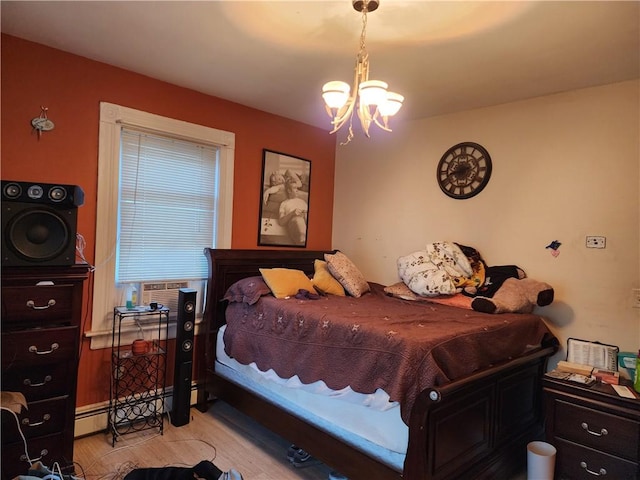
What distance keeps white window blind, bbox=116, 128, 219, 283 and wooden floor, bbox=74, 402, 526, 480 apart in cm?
109

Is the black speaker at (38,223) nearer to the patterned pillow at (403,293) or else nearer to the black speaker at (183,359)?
the black speaker at (183,359)

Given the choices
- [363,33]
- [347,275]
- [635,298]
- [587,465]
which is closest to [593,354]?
[635,298]

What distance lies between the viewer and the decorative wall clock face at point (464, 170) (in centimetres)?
325

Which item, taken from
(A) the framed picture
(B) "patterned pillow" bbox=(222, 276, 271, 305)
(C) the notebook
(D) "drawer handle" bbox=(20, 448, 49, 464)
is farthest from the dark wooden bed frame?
(D) "drawer handle" bbox=(20, 448, 49, 464)

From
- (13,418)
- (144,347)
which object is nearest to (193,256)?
(144,347)

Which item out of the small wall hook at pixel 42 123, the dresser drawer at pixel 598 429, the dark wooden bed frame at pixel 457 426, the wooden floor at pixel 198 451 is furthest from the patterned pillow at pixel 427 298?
the small wall hook at pixel 42 123

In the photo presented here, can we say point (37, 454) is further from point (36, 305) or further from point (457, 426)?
point (457, 426)

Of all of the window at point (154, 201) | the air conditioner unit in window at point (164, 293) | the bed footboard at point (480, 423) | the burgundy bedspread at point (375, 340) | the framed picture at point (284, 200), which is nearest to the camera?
the bed footboard at point (480, 423)

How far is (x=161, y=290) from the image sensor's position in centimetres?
305

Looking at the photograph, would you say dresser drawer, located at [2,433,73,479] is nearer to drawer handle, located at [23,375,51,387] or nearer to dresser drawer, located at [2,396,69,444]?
dresser drawer, located at [2,396,69,444]

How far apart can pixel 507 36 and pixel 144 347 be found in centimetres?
300

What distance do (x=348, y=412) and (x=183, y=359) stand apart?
4.78 ft

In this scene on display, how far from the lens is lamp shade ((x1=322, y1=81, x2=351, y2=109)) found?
6.31 ft

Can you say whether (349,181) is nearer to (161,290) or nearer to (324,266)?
(324,266)
